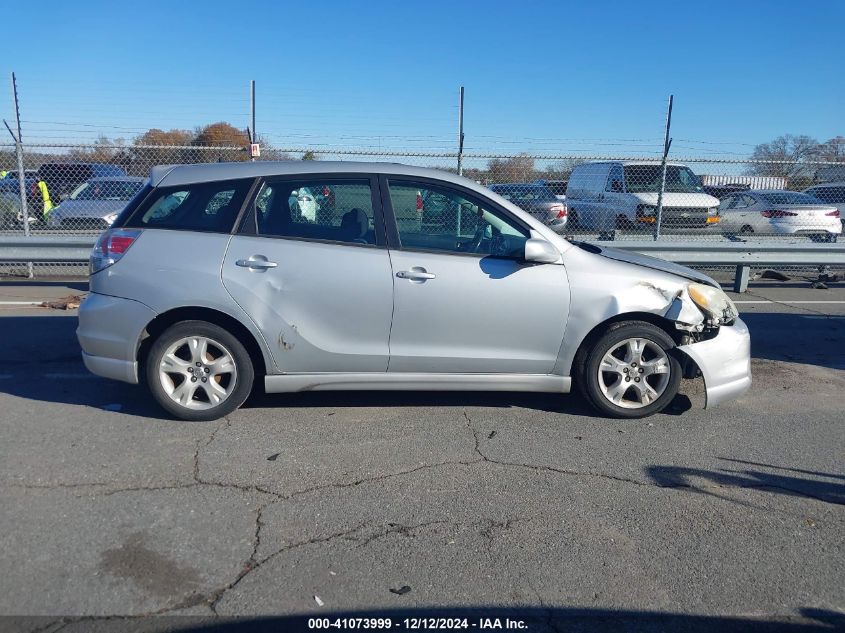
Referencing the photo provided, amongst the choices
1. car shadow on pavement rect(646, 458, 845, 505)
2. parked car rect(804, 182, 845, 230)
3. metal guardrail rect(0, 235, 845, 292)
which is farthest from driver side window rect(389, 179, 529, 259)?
parked car rect(804, 182, 845, 230)

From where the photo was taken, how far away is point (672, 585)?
3.15 meters

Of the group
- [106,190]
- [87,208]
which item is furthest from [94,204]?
[106,190]

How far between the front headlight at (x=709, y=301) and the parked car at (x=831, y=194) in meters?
12.8

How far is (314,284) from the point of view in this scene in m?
4.86

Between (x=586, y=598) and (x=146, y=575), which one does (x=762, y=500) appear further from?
(x=146, y=575)

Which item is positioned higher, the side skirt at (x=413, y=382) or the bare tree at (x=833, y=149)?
the bare tree at (x=833, y=149)

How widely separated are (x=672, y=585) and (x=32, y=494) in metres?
3.19

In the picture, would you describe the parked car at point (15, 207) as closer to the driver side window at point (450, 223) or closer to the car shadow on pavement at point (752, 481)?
the driver side window at point (450, 223)

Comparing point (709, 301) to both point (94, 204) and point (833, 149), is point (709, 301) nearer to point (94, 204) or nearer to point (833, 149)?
point (94, 204)

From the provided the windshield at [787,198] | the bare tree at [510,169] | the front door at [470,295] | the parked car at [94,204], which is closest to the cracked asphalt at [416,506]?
the front door at [470,295]

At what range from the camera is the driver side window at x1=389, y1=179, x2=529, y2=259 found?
502cm

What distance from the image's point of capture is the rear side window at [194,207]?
16.3 ft

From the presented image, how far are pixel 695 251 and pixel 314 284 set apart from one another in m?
7.62

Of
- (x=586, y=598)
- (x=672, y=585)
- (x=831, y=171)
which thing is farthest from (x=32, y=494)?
(x=831, y=171)
